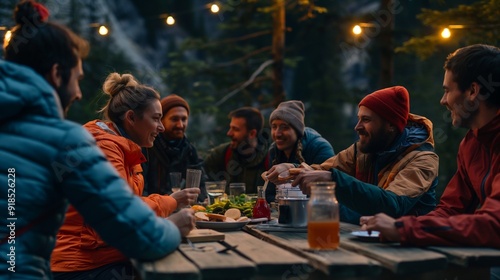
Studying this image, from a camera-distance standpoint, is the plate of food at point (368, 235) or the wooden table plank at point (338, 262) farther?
the plate of food at point (368, 235)

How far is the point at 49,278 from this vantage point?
8.68 ft

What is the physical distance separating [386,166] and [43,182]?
2.66 m

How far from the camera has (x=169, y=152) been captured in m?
6.99

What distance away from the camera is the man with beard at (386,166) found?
12.7 ft

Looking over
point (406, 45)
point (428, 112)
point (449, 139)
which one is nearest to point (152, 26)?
point (428, 112)

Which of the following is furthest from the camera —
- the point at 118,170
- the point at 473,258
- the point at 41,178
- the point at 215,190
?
the point at 215,190

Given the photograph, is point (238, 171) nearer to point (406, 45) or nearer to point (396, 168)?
point (396, 168)

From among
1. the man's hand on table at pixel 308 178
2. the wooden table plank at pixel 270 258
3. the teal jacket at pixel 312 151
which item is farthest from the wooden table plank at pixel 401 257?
the teal jacket at pixel 312 151

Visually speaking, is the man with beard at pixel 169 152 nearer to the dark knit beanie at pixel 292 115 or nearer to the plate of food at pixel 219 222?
the dark knit beanie at pixel 292 115

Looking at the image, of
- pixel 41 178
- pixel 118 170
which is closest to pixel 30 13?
pixel 41 178

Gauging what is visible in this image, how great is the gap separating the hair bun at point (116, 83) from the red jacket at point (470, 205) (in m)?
2.24

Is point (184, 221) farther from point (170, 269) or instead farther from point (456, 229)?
point (456, 229)

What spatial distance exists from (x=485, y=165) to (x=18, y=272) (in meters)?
2.38

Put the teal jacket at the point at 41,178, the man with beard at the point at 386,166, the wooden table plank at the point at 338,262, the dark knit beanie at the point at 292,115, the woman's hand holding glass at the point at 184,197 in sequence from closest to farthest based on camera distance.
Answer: the teal jacket at the point at 41,178 < the wooden table plank at the point at 338,262 < the man with beard at the point at 386,166 < the woman's hand holding glass at the point at 184,197 < the dark knit beanie at the point at 292,115
